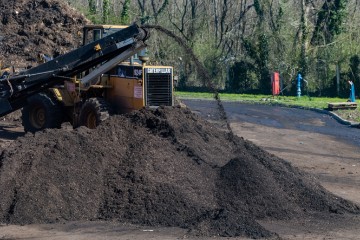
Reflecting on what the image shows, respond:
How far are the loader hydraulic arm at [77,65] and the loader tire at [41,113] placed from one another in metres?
1.53

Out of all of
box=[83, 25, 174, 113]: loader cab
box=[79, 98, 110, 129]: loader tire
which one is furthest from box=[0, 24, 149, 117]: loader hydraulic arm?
box=[83, 25, 174, 113]: loader cab

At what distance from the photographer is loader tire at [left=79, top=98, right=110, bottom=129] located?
19484mm

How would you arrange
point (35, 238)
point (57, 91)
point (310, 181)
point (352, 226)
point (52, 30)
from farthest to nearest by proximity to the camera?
point (52, 30) → point (57, 91) → point (310, 181) → point (352, 226) → point (35, 238)

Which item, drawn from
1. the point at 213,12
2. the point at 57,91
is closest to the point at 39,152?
the point at 57,91

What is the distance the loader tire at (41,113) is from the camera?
70.3ft

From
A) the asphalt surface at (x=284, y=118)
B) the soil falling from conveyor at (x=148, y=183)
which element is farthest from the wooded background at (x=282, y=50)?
the soil falling from conveyor at (x=148, y=183)

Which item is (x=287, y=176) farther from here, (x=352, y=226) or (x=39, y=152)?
(x=39, y=152)

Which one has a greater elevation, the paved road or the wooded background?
the wooded background

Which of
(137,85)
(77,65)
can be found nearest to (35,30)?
(137,85)

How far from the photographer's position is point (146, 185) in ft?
42.0

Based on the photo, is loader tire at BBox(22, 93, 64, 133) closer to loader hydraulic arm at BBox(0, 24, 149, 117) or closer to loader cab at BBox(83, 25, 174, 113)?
loader hydraulic arm at BBox(0, 24, 149, 117)

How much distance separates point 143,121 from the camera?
15031 millimetres

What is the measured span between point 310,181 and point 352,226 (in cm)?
209

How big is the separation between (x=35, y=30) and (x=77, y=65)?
10307 millimetres
